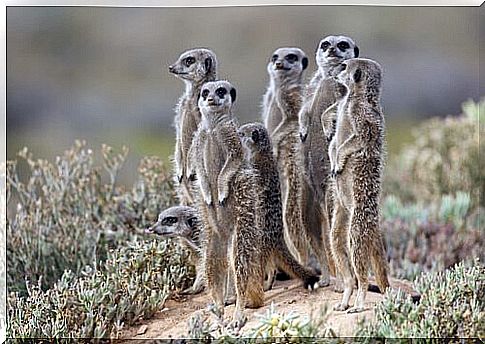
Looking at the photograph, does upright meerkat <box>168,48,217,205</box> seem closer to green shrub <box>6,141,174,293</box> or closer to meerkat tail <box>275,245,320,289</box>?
meerkat tail <box>275,245,320,289</box>

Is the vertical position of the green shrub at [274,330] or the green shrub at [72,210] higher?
the green shrub at [72,210]

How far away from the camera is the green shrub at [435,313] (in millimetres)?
2330

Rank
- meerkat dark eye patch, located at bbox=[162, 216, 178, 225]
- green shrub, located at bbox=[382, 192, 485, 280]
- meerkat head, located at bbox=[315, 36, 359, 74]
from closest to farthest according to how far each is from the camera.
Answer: meerkat head, located at bbox=[315, 36, 359, 74] < meerkat dark eye patch, located at bbox=[162, 216, 178, 225] < green shrub, located at bbox=[382, 192, 485, 280]

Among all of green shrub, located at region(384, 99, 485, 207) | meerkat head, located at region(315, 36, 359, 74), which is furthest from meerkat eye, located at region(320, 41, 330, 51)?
green shrub, located at region(384, 99, 485, 207)

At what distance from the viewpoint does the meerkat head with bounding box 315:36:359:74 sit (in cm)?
245

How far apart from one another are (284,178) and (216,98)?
0.37 meters

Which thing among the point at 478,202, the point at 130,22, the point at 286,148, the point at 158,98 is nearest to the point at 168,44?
the point at 130,22

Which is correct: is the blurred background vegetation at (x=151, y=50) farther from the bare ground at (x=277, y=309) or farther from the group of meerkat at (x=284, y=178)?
Result: the bare ground at (x=277, y=309)

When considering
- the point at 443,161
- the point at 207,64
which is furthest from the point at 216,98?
the point at 443,161

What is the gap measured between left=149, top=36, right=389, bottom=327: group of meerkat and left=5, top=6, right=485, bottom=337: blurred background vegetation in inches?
6.4

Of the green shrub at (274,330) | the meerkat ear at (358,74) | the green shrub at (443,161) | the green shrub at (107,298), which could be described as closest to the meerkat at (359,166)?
the meerkat ear at (358,74)

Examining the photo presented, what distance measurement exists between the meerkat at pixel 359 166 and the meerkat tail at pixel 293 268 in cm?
17

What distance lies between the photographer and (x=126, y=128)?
319 cm

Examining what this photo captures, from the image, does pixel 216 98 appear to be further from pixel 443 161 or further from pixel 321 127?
pixel 443 161
